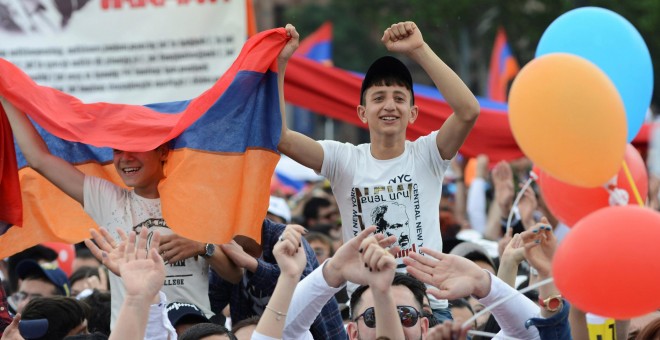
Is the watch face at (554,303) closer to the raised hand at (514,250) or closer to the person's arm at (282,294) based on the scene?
the raised hand at (514,250)

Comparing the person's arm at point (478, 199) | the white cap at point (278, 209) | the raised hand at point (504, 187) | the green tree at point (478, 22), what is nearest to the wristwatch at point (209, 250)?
the white cap at point (278, 209)

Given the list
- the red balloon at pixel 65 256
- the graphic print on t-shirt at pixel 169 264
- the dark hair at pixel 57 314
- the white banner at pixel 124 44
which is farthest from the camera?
the red balloon at pixel 65 256

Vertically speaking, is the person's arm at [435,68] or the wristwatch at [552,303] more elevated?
the person's arm at [435,68]

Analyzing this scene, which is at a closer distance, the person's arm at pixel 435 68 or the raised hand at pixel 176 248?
the person's arm at pixel 435 68

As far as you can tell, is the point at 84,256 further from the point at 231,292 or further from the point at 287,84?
the point at 231,292

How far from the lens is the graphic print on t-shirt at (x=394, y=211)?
522cm

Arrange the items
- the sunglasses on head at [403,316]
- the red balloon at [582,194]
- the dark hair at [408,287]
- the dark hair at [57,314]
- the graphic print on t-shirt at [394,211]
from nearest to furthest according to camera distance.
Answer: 1. the red balloon at [582,194]
2. the sunglasses on head at [403,316]
3. the dark hair at [408,287]
4. the graphic print on t-shirt at [394,211]
5. the dark hair at [57,314]

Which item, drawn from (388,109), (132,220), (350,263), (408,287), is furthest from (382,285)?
(132,220)

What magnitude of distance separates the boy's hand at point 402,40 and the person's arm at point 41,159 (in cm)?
154

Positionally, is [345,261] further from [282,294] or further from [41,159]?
[41,159]

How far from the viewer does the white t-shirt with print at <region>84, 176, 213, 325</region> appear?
5.41 metres

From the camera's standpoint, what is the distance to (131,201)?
5.48 metres

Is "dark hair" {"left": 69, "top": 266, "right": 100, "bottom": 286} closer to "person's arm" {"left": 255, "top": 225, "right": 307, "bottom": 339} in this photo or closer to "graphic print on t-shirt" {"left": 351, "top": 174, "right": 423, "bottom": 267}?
"graphic print on t-shirt" {"left": 351, "top": 174, "right": 423, "bottom": 267}

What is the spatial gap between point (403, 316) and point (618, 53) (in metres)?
1.23
